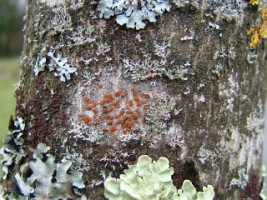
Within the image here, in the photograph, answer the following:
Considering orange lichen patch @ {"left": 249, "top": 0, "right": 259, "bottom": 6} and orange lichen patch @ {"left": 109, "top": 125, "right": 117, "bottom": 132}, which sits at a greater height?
orange lichen patch @ {"left": 249, "top": 0, "right": 259, "bottom": 6}

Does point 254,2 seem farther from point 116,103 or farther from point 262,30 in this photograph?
point 116,103

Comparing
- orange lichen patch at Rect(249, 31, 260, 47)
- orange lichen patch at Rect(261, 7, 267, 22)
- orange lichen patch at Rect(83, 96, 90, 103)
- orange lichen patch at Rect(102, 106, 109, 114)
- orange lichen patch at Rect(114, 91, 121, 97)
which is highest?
orange lichen patch at Rect(261, 7, 267, 22)

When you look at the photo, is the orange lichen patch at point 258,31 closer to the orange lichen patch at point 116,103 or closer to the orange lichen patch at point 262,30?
the orange lichen patch at point 262,30

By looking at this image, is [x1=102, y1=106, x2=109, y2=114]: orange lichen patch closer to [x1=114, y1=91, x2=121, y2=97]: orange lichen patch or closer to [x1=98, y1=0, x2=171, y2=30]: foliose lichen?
[x1=114, y1=91, x2=121, y2=97]: orange lichen patch

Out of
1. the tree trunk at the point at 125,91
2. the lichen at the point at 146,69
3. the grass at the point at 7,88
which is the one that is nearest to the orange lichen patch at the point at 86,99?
the tree trunk at the point at 125,91

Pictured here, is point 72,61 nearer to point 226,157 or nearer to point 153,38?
point 153,38

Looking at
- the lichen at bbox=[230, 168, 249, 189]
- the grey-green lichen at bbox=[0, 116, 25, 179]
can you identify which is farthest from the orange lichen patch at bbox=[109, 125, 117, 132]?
the lichen at bbox=[230, 168, 249, 189]
